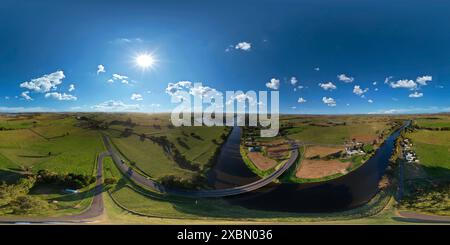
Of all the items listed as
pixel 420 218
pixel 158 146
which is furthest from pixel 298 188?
pixel 158 146

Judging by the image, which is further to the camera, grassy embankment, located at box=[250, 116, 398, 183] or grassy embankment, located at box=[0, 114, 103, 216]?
grassy embankment, located at box=[250, 116, 398, 183]

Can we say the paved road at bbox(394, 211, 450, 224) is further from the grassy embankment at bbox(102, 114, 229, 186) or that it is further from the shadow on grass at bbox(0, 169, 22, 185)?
the shadow on grass at bbox(0, 169, 22, 185)

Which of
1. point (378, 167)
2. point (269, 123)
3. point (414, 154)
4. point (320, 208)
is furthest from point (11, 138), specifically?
point (414, 154)

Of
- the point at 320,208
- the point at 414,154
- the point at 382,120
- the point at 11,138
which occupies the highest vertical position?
the point at 382,120

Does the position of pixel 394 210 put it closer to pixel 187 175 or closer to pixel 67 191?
pixel 187 175

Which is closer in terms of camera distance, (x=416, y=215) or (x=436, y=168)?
(x=416, y=215)

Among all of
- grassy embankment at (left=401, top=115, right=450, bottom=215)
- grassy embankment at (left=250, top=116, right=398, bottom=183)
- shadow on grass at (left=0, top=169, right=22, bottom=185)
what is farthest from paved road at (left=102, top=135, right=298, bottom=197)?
grassy embankment at (left=401, top=115, right=450, bottom=215)

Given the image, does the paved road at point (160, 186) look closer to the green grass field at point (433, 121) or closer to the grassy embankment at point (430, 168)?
the grassy embankment at point (430, 168)

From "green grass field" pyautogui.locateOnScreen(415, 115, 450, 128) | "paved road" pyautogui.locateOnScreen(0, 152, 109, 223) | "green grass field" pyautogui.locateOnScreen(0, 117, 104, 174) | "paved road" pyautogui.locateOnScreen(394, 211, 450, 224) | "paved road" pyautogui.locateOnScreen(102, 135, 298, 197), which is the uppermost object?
"green grass field" pyautogui.locateOnScreen(415, 115, 450, 128)
